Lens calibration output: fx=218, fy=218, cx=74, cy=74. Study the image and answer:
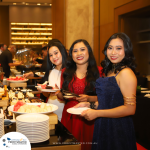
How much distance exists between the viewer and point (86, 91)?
2221mm

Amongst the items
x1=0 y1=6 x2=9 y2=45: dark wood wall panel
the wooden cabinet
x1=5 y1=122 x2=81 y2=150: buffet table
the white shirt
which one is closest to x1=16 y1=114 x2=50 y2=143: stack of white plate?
x1=5 y1=122 x2=81 y2=150: buffet table

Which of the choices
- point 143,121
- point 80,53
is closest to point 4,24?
point 143,121

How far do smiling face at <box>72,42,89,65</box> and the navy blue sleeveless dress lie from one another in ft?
2.13

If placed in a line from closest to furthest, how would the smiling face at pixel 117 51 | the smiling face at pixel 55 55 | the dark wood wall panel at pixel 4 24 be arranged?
1. the smiling face at pixel 117 51
2. the smiling face at pixel 55 55
3. the dark wood wall panel at pixel 4 24

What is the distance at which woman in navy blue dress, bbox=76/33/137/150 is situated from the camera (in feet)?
5.06

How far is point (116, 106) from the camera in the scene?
1.60 meters

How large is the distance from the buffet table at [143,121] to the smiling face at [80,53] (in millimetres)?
1492

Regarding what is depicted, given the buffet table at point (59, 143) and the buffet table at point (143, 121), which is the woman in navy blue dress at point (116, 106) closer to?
the buffet table at point (59, 143)

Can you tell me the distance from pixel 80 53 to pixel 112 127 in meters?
0.92

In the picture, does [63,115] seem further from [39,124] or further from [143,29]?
[143,29]

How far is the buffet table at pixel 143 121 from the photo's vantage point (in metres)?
3.16

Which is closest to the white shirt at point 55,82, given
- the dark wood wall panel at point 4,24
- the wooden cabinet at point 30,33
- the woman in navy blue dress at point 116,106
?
the woman in navy blue dress at point 116,106

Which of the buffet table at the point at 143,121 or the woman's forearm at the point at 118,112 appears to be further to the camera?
the buffet table at the point at 143,121

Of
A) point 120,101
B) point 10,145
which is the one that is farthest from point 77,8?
point 10,145
